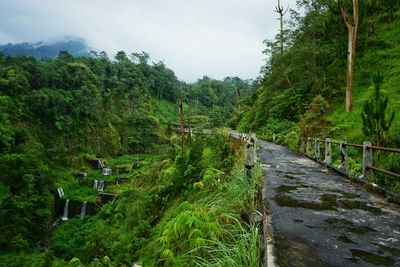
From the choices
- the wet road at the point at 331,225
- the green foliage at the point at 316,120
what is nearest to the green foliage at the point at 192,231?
the wet road at the point at 331,225

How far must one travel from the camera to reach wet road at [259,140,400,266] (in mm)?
3528

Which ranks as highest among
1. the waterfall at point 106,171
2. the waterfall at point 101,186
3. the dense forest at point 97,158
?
the dense forest at point 97,158

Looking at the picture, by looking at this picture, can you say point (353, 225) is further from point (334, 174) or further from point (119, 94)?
point (119, 94)

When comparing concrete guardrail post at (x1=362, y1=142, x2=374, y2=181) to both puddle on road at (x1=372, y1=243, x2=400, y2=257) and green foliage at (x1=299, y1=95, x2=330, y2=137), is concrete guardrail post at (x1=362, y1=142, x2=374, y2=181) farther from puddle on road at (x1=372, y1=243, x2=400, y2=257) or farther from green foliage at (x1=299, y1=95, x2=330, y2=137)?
green foliage at (x1=299, y1=95, x2=330, y2=137)

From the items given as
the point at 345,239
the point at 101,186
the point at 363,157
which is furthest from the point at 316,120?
the point at 101,186

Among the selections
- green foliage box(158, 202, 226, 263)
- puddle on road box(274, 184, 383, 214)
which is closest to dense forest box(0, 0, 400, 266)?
green foliage box(158, 202, 226, 263)

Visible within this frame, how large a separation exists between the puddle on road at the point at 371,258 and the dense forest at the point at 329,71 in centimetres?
1032

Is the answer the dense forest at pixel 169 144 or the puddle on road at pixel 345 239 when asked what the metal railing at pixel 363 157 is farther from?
the puddle on road at pixel 345 239

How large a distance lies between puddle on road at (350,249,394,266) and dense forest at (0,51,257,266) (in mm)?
1613

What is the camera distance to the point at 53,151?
176ft

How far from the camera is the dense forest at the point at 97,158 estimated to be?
1441 cm

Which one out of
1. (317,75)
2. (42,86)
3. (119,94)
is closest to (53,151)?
(42,86)

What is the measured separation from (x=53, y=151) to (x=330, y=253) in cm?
5662

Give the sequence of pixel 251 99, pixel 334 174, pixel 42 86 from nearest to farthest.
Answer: pixel 334 174
pixel 251 99
pixel 42 86
